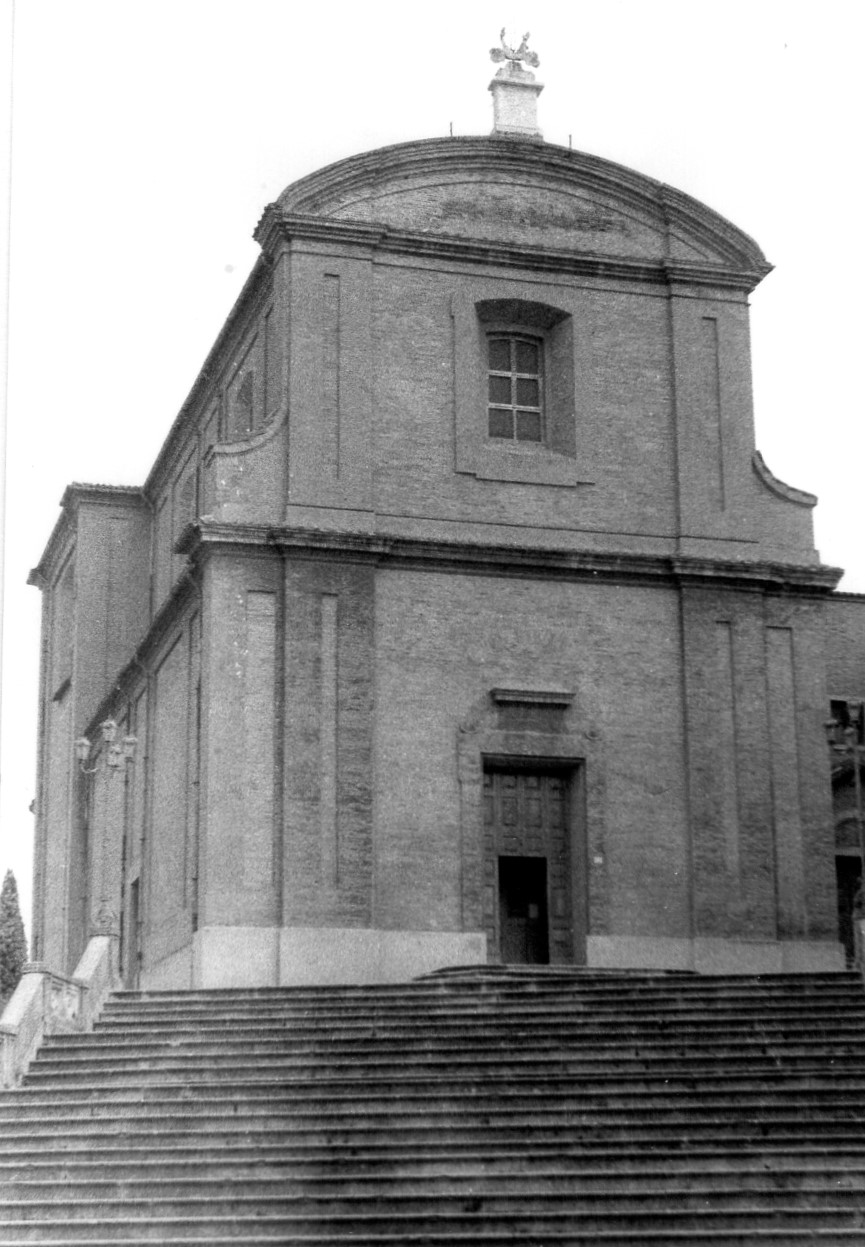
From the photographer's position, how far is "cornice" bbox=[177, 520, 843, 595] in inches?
1075

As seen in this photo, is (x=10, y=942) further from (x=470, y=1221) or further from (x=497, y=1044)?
(x=470, y=1221)

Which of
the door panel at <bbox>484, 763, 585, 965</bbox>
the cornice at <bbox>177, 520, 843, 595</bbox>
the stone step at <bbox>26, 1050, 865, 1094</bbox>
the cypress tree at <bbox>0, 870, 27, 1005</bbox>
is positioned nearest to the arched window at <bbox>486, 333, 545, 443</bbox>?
the cornice at <bbox>177, 520, 843, 595</bbox>

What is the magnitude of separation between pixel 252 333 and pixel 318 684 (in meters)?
6.45

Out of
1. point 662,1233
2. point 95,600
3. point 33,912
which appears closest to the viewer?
point 662,1233

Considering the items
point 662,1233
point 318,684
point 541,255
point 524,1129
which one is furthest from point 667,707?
point 662,1233

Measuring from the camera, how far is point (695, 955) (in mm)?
27062

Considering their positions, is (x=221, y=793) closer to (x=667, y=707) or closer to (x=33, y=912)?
(x=667, y=707)

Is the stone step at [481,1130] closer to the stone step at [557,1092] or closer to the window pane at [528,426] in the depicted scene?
the stone step at [557,1092]

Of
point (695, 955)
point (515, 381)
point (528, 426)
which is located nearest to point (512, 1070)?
point (695, 955)

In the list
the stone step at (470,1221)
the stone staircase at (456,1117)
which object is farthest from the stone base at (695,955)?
the stone step at (470,1221)

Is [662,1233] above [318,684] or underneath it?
underneath

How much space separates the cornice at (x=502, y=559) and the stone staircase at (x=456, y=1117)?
6.71 meters

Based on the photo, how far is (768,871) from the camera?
2777 centimetres

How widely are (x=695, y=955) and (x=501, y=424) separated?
7.84m
